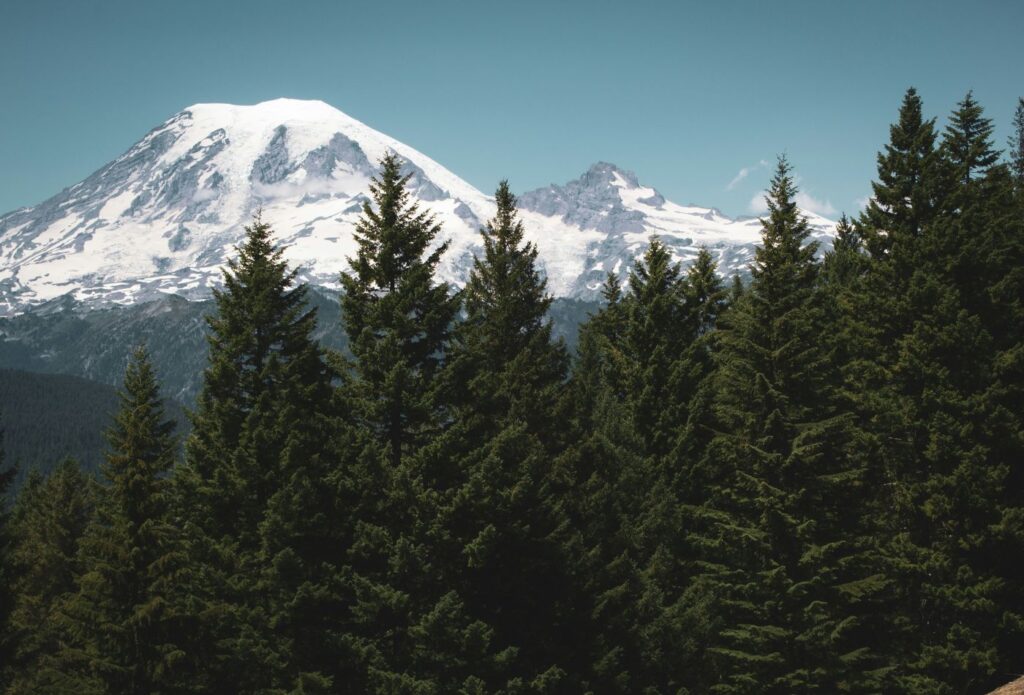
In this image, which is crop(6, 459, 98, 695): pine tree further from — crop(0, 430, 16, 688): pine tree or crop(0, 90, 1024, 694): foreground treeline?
crop(0, 90, 1024, 694): foreground treeline

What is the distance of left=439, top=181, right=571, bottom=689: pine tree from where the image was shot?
2108 cm

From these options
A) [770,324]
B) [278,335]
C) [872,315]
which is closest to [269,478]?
[278,335]

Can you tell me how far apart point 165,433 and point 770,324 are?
25.4 m


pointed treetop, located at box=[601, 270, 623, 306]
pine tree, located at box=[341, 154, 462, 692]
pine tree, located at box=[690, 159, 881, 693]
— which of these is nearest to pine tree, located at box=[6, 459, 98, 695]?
pine tree, located at box=[341, 154, 462, 692]

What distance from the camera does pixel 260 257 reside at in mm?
26453

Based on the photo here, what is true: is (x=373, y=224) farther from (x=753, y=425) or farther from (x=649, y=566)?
(x=649, y=566)

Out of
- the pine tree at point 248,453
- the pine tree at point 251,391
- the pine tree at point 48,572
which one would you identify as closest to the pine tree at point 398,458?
the pine tree at point 248,453

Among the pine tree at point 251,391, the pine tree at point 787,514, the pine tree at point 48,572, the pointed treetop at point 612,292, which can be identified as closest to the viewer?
the pine tree at point 787,514

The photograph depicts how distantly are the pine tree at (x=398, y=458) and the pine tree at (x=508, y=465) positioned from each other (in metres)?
0.82

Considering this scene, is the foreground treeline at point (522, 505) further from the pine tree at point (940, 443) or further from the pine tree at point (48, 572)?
the pine tree at point (48, 572)

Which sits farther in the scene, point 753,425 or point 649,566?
point 649,566

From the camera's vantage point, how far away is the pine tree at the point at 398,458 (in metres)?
19.7

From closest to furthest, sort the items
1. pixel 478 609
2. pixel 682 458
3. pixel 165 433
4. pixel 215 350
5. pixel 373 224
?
1. pixel 478 609
2. pixel 373 224
3. pixel 215 350
4. pixel 682 458
5. pixel 165 433

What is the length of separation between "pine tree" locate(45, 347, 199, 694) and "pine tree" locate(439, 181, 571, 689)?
8339 millimetres
